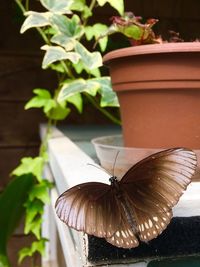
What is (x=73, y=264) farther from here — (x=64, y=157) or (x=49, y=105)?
(x=49, y=105)

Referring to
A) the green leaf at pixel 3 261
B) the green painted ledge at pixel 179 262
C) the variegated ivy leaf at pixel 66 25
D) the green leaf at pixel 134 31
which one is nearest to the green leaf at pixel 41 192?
the green leaf at pixel 3 261

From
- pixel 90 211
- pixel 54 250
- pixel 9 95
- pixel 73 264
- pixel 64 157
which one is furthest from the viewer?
pixel 9 95

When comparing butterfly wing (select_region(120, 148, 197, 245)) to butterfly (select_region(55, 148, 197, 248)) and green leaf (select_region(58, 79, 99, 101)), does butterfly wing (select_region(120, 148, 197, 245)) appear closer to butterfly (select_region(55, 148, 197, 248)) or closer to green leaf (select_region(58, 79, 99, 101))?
butterfly (select_region(55, 148, 197, 248))

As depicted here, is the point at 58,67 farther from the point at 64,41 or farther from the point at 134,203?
the point at 134,203

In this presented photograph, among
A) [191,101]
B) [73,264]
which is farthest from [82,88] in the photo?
[73,264]

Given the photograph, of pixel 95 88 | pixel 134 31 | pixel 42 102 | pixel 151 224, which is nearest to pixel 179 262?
pixel 151 224

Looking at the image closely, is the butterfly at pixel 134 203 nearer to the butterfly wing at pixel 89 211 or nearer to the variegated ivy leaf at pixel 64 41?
the butterfly wing at pixel 89 211
